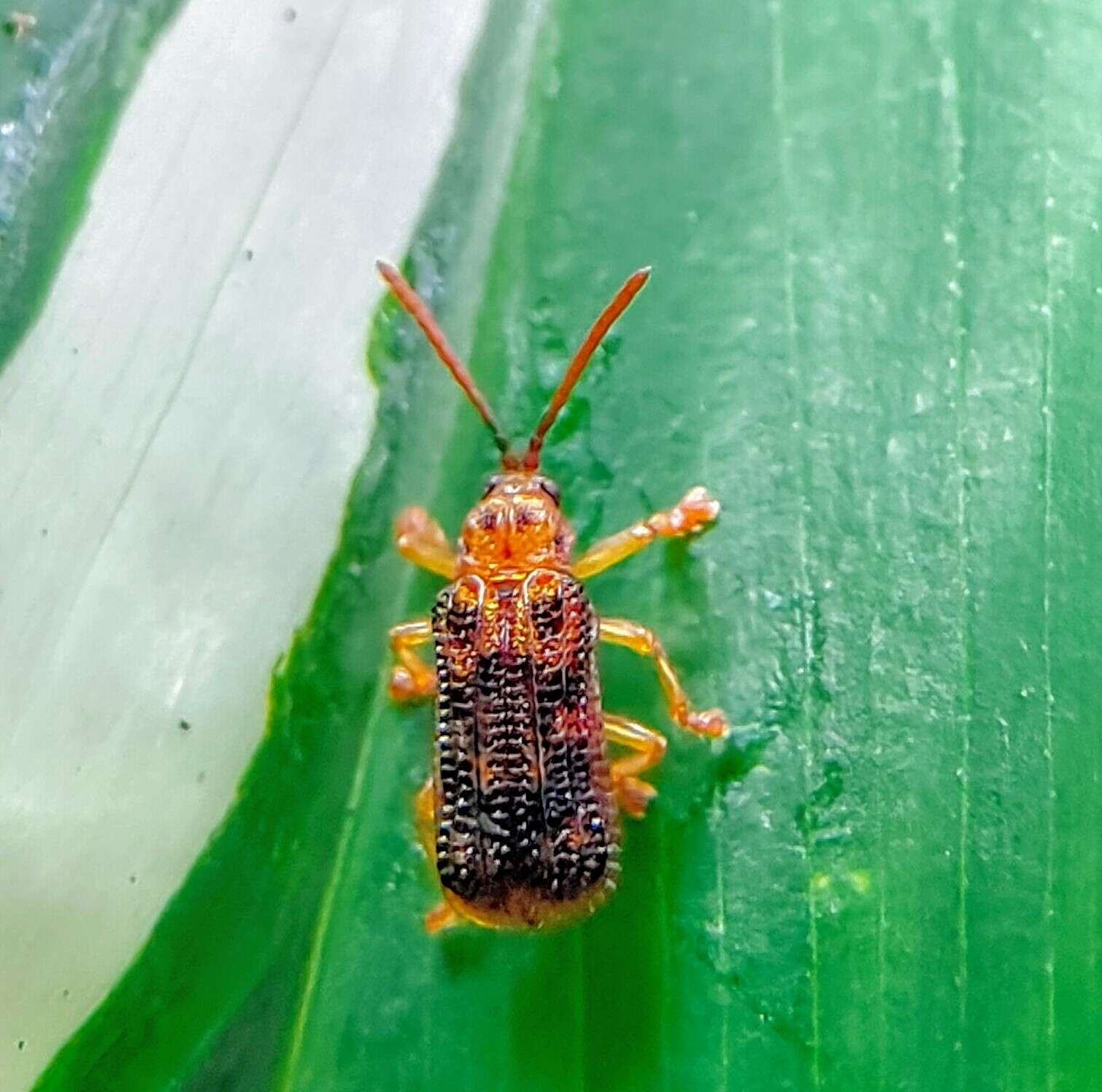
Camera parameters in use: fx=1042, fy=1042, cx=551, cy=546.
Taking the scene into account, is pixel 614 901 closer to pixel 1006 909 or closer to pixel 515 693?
pixel 515 693

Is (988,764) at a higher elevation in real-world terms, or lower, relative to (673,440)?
lower

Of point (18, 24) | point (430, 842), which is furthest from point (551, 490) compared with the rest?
point (18, 24)

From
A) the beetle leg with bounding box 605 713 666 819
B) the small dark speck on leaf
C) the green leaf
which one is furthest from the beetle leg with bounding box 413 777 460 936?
the small dark speck on leaf

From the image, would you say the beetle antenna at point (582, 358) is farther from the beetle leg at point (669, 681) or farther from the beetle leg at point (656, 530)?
the beetle leg at point (669, 681)

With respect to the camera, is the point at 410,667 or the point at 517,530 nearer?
the point at 517,530

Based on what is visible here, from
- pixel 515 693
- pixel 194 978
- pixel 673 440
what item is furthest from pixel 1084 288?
pixel 194 978

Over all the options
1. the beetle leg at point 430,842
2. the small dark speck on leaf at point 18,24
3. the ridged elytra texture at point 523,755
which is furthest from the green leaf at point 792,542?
the small dark speck on leaf at point 18,24

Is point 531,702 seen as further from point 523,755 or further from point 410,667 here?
point 410,667
